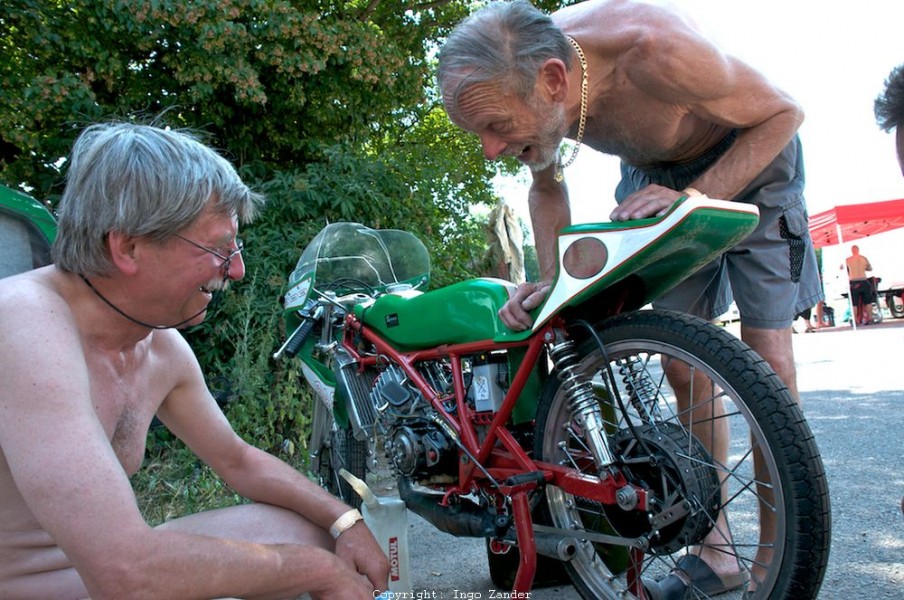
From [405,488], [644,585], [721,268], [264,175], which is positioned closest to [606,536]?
[644,585]

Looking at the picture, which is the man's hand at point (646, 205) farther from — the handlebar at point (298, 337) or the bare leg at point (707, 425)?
the handlebar at point (298, 337)

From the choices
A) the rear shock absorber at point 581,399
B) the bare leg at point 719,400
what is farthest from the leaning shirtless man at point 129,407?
the bare leg at point 719,400

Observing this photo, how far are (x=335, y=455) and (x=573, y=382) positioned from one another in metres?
1.52

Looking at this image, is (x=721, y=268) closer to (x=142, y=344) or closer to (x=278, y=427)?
(x=142, y=344)

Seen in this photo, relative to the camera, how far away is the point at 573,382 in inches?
77.8

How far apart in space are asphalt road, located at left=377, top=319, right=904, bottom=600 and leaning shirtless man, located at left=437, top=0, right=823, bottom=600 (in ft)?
1.34

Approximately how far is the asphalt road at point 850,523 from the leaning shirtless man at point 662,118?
1.34 ft

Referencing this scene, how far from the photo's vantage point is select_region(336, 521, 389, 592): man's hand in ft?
5.75

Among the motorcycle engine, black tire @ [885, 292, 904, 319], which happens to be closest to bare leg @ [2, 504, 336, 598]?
the motorcycle engine

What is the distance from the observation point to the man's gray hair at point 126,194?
147cm

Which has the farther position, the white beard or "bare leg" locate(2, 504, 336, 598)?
the white beard

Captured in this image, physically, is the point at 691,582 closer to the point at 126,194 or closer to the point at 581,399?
the point at 581,399

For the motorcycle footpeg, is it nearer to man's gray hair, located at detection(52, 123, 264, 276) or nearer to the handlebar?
man's gray hair, located at detection(52, 123, 264, 276)

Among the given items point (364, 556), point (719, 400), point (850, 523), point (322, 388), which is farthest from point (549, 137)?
point (850, 523)
